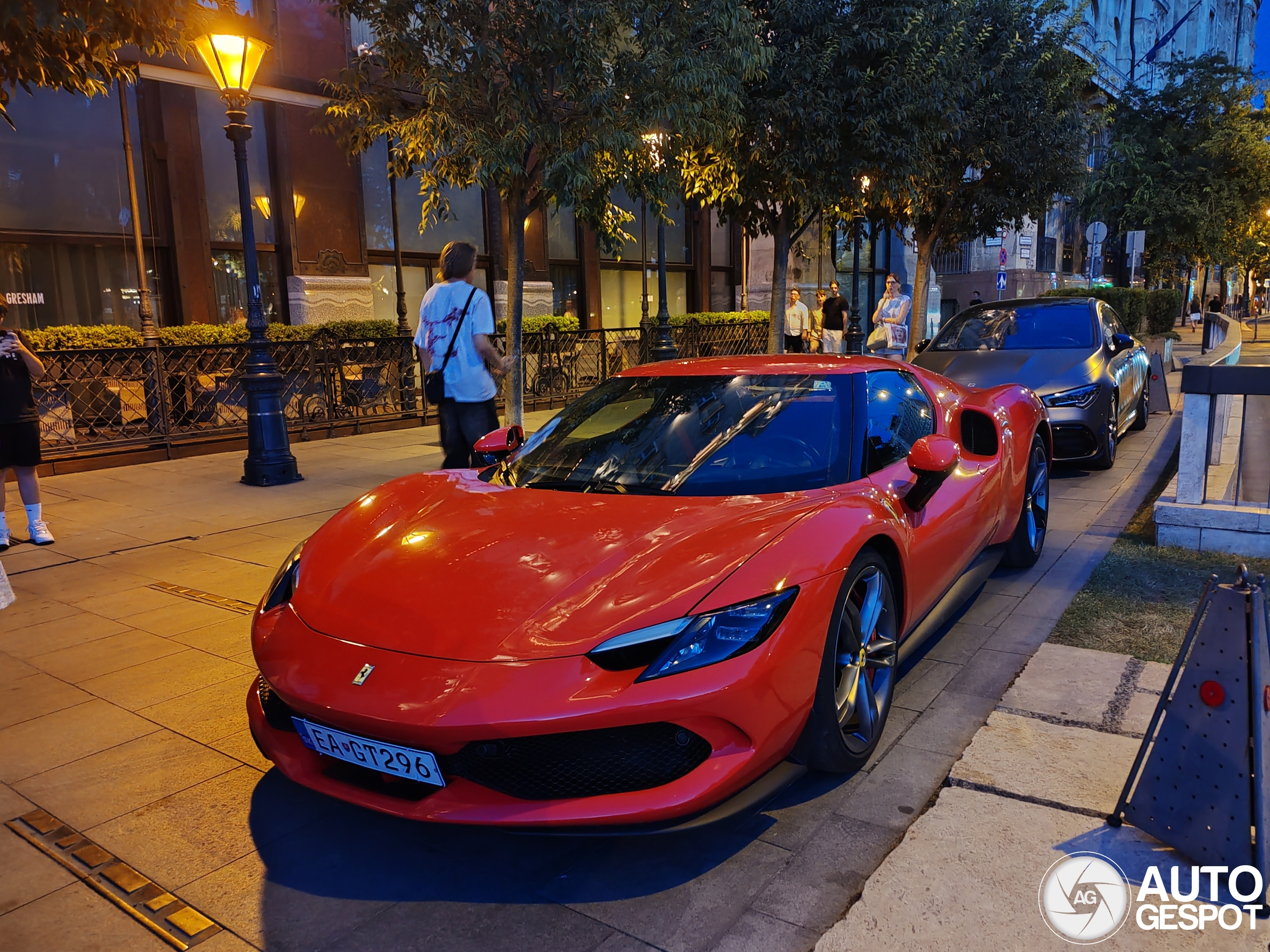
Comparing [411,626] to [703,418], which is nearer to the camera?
[411,626]

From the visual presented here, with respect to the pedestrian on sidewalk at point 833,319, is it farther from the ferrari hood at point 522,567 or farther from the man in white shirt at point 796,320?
the ferrari hood at point 522,567

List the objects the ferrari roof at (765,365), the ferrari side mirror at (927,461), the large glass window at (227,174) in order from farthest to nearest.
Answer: the large glass window at (227,174) < the ferrari roof at (765,365) < the ferrari side mirror at (927,461)

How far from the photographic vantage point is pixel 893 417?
4102 mm

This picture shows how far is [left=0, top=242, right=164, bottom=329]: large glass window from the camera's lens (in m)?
12.7

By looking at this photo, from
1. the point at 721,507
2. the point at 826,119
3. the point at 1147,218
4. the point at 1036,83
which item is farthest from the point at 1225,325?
the point at 721,507

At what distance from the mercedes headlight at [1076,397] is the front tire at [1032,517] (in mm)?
2783

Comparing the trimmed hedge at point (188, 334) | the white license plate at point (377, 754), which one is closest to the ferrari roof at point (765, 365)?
the white license plate at point (377, 754)

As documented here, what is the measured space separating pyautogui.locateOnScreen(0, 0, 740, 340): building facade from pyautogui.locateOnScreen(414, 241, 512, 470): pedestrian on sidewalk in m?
7.22

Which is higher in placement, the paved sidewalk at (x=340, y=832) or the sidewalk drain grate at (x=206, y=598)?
the paved sidewalk at (x=340, y=832)

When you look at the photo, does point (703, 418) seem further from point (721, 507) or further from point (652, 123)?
point (652, 123)

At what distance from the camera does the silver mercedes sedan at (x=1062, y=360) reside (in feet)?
27.9

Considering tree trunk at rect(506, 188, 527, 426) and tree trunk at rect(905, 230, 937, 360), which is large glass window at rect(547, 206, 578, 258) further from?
tree trunk at rect(506, 188, 527, 426)

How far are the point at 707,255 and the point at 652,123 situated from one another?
1416cm

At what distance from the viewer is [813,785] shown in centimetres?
316
